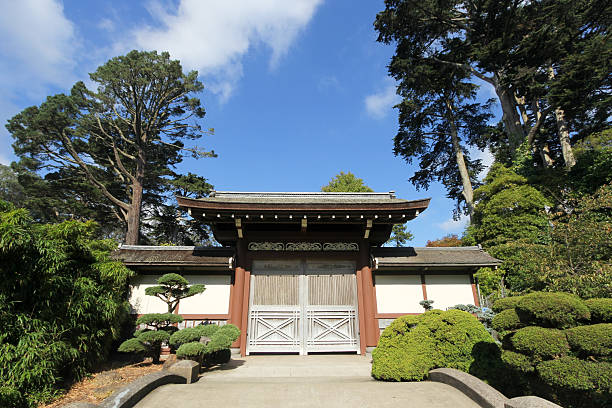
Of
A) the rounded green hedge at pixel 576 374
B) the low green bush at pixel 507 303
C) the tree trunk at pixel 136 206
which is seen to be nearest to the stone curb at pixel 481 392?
the rounded green hedge at pixel 576 374

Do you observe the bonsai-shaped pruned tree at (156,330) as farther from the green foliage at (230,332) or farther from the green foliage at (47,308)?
the green foliage at (230,332)

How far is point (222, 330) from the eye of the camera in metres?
6.18

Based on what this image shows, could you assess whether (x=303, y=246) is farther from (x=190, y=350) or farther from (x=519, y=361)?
(x=519, y=361)

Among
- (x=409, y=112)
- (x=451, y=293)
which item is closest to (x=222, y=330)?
(x=451, y=293)

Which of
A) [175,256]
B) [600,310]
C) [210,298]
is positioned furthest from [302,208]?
[600,310]

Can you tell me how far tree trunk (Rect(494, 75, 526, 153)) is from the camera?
661 inches

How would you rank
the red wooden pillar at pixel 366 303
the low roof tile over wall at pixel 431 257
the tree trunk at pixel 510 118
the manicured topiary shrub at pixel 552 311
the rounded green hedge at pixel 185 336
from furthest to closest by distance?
the tree trunk at pixel 510 118 < the low roof tile over wall at pixel 431 257 < the red wooden pillar at pixel 366 303 < the rounded green hedge at pixel 185 336 < the manicured topiary shrub at pixel 552 311

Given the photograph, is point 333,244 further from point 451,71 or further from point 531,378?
point 451,71

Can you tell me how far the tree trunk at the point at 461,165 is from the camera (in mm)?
18438

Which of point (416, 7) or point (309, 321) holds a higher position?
point (416, 7)

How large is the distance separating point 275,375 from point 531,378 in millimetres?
4057

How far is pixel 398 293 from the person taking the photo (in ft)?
28.9

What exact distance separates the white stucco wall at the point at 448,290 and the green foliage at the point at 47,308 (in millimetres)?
8430

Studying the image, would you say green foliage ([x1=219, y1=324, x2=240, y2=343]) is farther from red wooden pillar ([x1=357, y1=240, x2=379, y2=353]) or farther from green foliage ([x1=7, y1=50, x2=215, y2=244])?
green foliage ([x1=7, y1=50, x2=215, y2=244])
